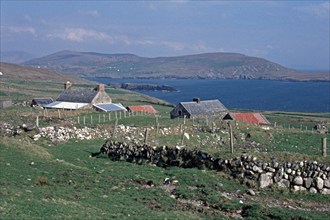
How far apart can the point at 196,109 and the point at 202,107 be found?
187 cm

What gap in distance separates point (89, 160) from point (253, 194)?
36.5ft

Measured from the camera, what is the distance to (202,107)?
72625 millimetres

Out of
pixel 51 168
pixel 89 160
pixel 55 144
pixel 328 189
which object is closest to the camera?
pixel 328 189

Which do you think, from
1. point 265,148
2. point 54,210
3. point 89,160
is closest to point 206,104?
point 265,148

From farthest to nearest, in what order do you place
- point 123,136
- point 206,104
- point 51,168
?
point 206,104, point 123,136, point 51,168

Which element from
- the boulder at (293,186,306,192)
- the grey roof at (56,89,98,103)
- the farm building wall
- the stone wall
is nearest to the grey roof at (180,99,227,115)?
the farm building wall

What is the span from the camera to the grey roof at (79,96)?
263 ft

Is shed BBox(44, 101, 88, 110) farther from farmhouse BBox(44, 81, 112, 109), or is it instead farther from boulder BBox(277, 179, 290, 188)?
boulder BBox(277, 179, 290, 188)

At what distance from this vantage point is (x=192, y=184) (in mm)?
Result: 23062

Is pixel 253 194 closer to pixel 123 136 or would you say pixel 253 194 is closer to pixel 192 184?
pixel 192 184

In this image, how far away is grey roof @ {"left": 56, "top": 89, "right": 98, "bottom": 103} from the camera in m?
80.2

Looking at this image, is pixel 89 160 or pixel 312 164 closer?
pixel 312 164

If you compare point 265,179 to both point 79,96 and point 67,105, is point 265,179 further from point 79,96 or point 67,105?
point 79,96

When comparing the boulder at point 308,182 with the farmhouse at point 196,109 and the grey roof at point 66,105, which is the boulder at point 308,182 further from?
the grey roof at point 66,105
